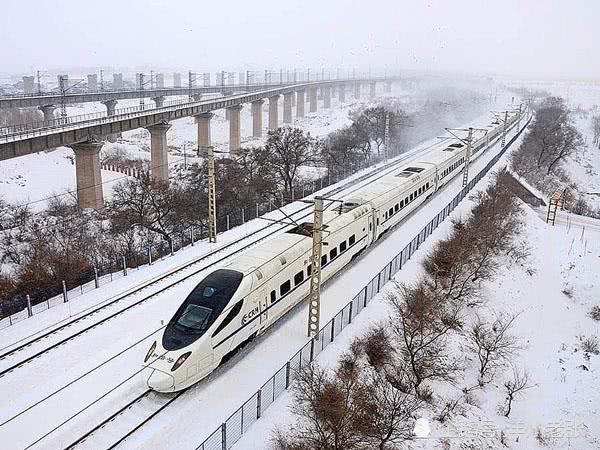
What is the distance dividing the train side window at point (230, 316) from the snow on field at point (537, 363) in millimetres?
3002

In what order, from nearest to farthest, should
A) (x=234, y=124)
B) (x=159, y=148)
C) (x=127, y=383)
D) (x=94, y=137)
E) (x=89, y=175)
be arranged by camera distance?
(x=127, y=383), (x=94, y=137), (x=89, y=175), (x=159, y=148), (x=234, y=124)

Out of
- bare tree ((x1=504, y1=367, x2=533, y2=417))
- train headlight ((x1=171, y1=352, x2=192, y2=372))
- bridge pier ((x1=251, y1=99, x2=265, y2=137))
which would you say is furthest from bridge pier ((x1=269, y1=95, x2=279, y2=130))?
train headlight ((x1=171, y1=352, x2=192, y2=372))

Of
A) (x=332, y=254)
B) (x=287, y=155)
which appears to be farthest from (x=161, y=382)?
(x=287, y=155)

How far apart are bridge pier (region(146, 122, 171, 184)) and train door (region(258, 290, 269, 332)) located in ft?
126

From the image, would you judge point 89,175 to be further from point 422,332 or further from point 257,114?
point 257,114

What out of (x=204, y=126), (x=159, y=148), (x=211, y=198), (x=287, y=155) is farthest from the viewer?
(x=204, y=126)

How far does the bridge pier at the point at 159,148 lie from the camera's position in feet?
183

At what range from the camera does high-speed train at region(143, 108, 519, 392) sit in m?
17.0

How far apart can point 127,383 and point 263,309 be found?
532 cm

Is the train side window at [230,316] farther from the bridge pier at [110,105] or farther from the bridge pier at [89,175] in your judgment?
the bridge pier at [110,105]

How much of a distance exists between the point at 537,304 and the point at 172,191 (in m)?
25.4

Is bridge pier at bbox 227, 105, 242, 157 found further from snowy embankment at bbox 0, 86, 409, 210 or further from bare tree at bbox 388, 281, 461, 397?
bare tree at bbox 388, 281, 461, 397

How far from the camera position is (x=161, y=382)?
54.2ft

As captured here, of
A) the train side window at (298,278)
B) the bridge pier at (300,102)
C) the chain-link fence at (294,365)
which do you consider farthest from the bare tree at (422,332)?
the bridge pier at (300,102)
